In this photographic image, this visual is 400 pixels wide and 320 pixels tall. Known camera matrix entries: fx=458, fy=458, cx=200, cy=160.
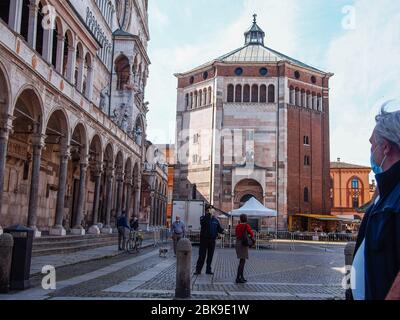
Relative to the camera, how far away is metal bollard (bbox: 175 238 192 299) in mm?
8711

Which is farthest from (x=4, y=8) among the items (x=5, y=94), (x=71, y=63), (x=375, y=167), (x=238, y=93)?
(x=238, y=93)

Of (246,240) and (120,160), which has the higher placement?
(120,160)

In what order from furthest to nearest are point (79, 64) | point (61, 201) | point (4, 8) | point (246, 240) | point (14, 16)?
point (79, 64)
point (61, 201)
point (4, 8)
point (14, 16)
point (246, 240)

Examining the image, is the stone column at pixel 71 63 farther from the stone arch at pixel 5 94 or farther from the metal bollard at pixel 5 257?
the metal bollard at pixel 5 257

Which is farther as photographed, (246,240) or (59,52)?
(59,52)

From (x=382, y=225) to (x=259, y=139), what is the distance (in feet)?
172

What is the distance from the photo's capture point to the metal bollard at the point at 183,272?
28.6 feet

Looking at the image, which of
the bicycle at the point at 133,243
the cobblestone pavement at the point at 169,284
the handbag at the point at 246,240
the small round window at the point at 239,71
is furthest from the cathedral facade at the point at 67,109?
the small round window at the point at 239,71

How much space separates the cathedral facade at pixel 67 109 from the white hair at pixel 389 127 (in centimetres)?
1474

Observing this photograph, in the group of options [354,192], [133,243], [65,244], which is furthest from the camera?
[354,192]

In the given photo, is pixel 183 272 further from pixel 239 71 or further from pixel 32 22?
pixel 239 71

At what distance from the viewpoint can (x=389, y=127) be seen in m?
2.09

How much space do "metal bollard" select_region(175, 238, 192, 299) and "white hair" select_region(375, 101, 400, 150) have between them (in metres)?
7.14
